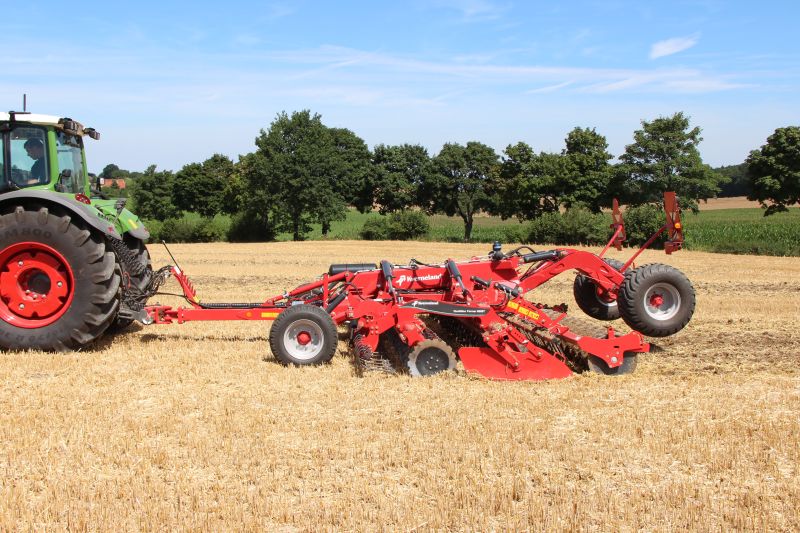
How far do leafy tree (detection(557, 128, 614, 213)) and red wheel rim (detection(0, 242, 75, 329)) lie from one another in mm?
37159

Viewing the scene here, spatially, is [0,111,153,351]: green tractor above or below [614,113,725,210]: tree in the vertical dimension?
below

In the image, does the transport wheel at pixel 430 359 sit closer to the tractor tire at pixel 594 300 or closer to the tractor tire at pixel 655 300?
the tractor tire at pixel 655 300

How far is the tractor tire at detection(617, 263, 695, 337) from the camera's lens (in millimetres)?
7625

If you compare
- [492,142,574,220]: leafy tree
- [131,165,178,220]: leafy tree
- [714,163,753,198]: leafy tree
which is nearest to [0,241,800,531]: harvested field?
[492,142,574,220]: leafy tree

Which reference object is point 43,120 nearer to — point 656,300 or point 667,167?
point 656,300

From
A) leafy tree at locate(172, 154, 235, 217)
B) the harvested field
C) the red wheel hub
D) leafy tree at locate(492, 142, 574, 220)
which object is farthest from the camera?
leafy tree at locate(172, 154, 235, 217)

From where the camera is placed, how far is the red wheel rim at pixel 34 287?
7.41 metres

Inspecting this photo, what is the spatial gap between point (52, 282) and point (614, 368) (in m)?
5.85

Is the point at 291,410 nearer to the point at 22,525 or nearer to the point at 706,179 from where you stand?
the point at 22,525

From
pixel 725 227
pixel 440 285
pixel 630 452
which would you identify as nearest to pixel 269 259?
pixel 440 285

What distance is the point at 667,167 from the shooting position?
4056 cm

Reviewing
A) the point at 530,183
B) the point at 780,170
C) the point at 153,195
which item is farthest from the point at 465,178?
the point at 153,195

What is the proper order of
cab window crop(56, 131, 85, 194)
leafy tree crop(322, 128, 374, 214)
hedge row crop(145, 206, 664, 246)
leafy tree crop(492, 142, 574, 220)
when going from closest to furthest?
1. cab window crop(56, 131, 85, 194)
2. hedge row crop(145, 206, 664, 246)
3. leafy tree crop(492, 142, 574, 220)
4. leafy tree crop(322, 128, 374, 214)

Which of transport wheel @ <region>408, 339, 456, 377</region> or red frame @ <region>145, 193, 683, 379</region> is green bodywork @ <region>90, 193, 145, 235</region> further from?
transport wheel @ <region>408, 339, 456, 377</region>
